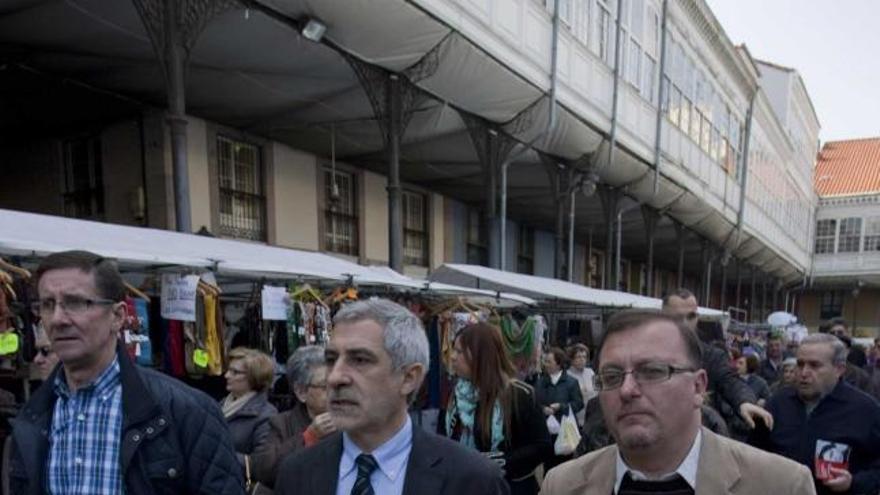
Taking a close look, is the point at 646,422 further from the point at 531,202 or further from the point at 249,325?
the point at 531,202

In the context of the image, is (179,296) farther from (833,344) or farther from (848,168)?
(848,168)

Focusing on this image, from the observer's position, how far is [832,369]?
112 inches

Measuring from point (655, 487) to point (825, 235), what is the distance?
144 ft

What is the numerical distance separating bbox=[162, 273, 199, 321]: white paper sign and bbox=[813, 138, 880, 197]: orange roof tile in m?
43.2

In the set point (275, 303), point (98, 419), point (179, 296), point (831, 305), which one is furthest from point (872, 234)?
point (98, 419)

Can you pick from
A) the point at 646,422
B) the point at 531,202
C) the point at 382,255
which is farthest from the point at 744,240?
the point at 646,422

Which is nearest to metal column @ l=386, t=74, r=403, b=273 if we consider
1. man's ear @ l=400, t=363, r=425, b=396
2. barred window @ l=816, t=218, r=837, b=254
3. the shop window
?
man's ear @ l=400, t=363, r=425, b=396

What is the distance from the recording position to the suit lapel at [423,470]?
64.9 inches

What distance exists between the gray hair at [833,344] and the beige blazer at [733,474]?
182cm

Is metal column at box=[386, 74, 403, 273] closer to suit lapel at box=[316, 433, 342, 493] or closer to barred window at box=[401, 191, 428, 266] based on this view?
barred window at box=[401, 191, 428, 266]

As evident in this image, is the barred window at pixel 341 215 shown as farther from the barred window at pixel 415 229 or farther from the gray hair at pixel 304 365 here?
the gray hair at pixel 304 365

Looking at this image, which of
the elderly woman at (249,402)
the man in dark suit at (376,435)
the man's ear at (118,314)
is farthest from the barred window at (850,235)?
the man's ear at (118,314)

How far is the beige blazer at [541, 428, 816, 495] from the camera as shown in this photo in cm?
137

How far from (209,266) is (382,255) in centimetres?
1024
